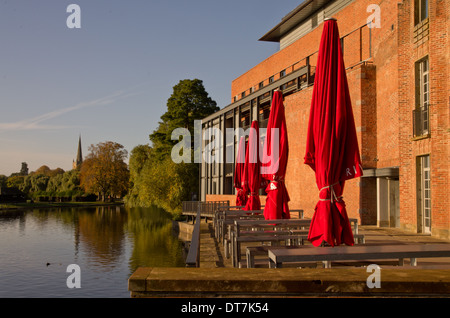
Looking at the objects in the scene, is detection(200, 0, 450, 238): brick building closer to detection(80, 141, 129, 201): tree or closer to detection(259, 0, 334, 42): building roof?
detection(259, 0, 334, 42): building roof

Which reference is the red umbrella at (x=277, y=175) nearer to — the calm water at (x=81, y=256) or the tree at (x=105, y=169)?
the calm water at (x=81, y=256)

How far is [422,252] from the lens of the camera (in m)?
5.07

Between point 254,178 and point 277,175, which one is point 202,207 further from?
point 277,175

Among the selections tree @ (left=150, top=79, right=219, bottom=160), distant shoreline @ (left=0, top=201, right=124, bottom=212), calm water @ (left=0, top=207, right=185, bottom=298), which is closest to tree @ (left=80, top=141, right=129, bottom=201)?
distant shoreline @ (left=0, top=201, right=124, bottom=212)

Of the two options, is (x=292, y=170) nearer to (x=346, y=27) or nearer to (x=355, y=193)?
(x=355, y=193)

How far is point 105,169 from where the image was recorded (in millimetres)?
83312

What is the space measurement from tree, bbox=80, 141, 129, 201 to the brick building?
60094 mm

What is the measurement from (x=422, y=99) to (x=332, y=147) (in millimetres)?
10151

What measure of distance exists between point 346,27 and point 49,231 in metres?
30.0

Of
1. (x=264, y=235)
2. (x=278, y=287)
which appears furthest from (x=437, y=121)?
(x=278, y=287)

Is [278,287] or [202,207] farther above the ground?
[278,287]

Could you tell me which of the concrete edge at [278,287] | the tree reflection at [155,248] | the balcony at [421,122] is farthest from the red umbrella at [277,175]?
the tree reflection at [155,248]
